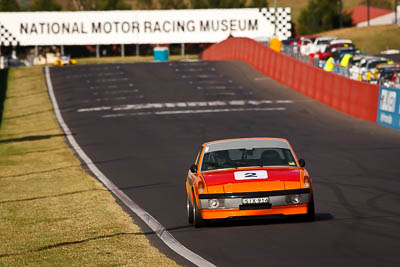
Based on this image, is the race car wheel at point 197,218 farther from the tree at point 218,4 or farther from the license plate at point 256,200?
the tree at point 218,4

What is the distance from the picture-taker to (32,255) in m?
11.0

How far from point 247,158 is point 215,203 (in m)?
1.25

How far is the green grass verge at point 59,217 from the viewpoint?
423 inches

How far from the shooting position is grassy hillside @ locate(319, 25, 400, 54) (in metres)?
87.9

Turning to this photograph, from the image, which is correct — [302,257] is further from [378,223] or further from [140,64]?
[140,64]

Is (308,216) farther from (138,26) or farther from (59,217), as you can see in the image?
(138,26)

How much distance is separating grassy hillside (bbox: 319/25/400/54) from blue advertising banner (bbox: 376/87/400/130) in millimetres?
55845

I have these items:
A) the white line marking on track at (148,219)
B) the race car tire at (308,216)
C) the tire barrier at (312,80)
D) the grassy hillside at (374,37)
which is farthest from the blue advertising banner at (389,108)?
the grassy hillside at (374,37)

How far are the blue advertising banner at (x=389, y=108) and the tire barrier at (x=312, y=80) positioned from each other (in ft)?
1.72

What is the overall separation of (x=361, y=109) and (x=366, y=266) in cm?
2507

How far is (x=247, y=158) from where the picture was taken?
13.3 meters

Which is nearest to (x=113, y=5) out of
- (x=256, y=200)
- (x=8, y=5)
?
(x=8, y=5)

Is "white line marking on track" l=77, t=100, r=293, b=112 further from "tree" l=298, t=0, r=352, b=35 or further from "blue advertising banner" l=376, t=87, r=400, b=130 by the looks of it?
"tree" l=298, t=0, r=352, b=35

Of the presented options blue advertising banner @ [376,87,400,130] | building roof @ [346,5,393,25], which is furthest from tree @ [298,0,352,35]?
blue advertising banner @ [376,87,400,130]
